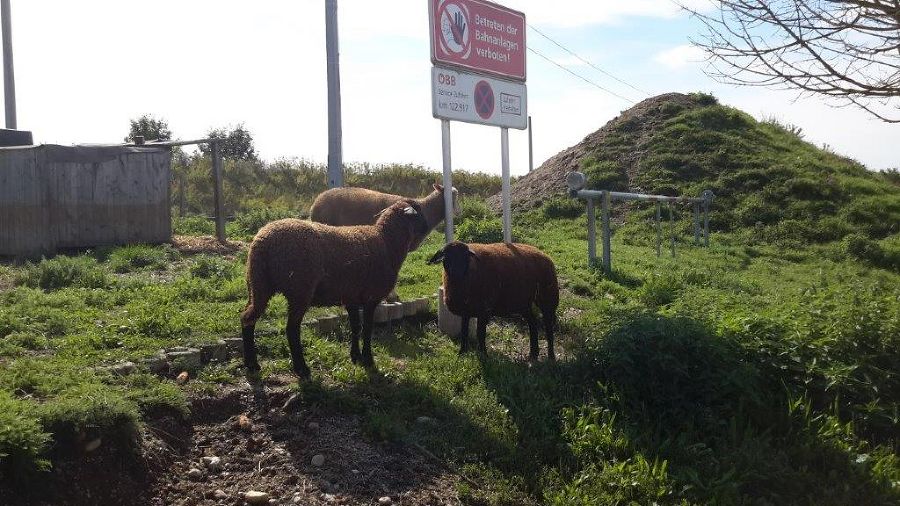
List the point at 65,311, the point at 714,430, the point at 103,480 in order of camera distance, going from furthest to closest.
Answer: the point at 65,311 → the point at 714,430 → the point at 103,480

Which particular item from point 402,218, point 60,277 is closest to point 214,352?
point 402,218

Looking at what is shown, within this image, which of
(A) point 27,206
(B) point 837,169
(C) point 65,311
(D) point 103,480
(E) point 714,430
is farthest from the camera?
(B) point 837,169

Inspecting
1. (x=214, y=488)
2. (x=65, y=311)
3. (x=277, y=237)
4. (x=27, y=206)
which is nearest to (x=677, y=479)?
(x=214, y=488)

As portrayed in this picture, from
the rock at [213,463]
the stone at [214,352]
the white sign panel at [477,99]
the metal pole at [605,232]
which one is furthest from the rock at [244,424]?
the metal pole at [605,232]

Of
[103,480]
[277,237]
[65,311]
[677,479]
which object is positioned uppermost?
[277,237]

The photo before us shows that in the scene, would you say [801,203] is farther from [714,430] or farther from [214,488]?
[214,488]

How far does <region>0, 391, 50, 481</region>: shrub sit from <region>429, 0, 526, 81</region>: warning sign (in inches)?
219

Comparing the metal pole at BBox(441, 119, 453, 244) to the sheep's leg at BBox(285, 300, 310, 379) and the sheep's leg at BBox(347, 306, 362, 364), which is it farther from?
the sheep's leg at BBox(285, 300, 310, 379)

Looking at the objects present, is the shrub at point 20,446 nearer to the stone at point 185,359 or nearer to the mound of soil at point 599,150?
the stone at point 185,359

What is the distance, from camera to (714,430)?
638cm

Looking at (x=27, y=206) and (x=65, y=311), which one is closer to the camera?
(x=65, y=311)

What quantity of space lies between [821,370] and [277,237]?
4801 mm

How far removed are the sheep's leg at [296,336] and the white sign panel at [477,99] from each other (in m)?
3.05

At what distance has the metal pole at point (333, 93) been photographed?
12.0 meters
